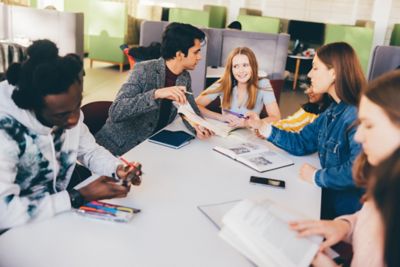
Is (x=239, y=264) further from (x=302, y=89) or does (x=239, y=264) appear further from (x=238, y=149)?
(x=302, y=89)

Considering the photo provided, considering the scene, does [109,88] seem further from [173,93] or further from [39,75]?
[39,75]

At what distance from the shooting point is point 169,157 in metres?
1.91

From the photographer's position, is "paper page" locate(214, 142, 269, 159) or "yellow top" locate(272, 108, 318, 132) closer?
"paper page" locate(214, 142, 269, 159)

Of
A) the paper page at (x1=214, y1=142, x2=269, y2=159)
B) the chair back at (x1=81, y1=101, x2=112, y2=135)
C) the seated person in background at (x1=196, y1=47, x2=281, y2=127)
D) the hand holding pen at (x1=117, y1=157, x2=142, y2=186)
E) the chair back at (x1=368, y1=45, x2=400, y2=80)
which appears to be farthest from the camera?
the chair back at (x1=368, y1=45, x2=400, y2=80)

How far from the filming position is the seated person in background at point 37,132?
1.26 m

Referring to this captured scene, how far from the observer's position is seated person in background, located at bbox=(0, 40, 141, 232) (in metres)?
1.26

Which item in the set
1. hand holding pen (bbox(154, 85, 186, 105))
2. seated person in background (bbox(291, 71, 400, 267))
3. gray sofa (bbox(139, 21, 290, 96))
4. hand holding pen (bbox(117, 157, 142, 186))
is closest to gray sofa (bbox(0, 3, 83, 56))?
gray sofa (bbox(139, 21, 290, 96))

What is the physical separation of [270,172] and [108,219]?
0.80 meters

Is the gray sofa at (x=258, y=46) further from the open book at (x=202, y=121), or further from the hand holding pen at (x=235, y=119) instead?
the open book at (x=202, y=121)

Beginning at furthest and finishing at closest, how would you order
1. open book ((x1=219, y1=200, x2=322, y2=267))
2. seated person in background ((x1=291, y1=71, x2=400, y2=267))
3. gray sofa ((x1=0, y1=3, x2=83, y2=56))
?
1. gray sofa ((x1=0, y1=3, x2=83, y2=56))
2. open book ((x1=219, y1=200, x2=322, y2=267))
3. seated person in background ((x1=291, y1=71, x2=400, y2=267))

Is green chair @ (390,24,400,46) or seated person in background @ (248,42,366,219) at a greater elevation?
green chair @ (390,24,400,46)

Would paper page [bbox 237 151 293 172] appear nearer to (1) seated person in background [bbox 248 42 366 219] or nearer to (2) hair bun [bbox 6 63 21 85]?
(1) seated person in background [bbox 248 42 366 219]

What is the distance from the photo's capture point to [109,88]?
6.32m

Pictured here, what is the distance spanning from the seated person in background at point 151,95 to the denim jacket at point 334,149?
475 millimetres
